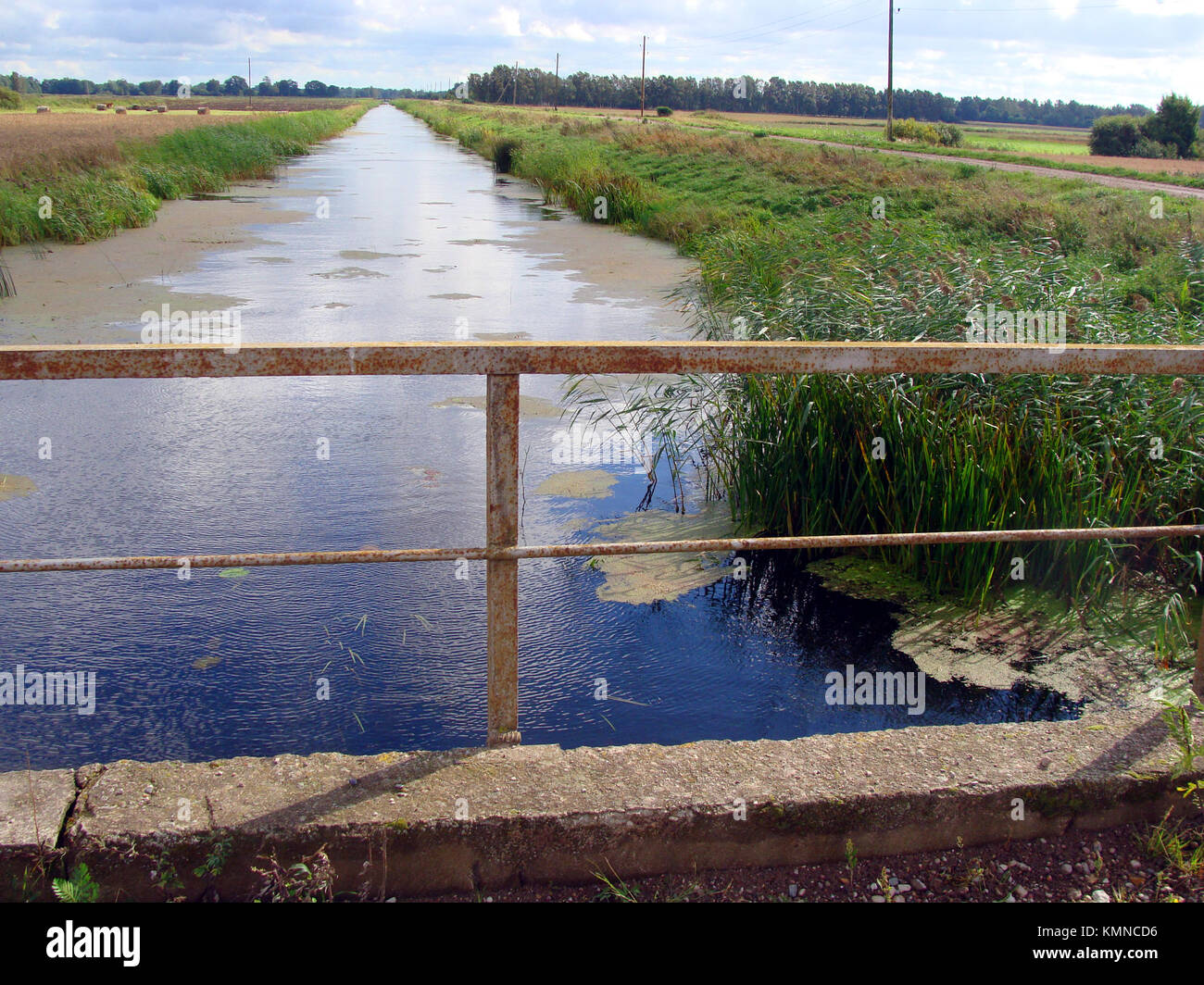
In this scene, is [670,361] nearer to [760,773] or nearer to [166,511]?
[760,773]

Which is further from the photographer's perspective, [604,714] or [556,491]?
[556,491]

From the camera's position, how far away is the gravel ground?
2113 millimetres

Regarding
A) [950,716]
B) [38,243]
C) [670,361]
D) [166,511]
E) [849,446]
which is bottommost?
[950,716]

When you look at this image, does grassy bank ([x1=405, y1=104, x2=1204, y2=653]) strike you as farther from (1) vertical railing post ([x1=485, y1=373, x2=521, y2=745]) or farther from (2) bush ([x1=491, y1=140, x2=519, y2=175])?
(2) bush ([x1=491, y1=140, x2=519, y2=175])

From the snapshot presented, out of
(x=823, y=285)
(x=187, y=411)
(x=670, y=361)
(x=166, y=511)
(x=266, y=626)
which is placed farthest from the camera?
(x=187, y=411)

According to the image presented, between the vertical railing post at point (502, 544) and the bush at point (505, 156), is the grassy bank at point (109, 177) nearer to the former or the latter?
the bush at point (505, 156)

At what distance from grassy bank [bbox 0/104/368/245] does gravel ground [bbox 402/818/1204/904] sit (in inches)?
632

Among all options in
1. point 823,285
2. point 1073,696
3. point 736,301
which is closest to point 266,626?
point 1073,696

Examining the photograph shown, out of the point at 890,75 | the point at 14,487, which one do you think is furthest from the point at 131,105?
the point at 14,487

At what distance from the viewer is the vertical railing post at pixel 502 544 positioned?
2105 mm

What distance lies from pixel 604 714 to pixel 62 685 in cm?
183

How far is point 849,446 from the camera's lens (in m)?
5.03

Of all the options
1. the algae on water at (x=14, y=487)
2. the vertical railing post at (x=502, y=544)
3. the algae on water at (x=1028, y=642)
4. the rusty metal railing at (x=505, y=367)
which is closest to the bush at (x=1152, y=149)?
the algae on water at (x=1028, y=642)

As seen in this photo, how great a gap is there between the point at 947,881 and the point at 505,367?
134 cm
